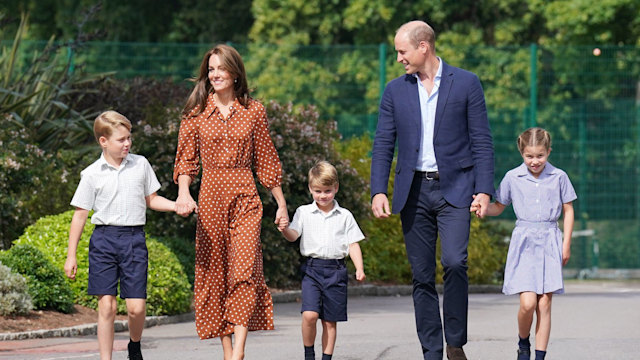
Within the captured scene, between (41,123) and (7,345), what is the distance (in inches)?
236

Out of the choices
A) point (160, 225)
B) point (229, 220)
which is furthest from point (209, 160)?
point (160, 225)

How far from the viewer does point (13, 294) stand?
10242mm

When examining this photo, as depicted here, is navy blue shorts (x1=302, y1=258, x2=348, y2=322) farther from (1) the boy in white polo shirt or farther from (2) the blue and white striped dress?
(2) the blue and white striped dress

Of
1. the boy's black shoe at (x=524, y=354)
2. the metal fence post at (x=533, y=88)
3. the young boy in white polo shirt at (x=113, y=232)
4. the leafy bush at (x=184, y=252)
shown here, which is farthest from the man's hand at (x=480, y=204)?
the metal fence post at (x=533, y=88)

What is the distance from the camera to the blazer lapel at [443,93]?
7375 millimetres

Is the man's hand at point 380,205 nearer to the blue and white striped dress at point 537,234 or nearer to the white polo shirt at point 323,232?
A: the white polo shirt at point 323,232

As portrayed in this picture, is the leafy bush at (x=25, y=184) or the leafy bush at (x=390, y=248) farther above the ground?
the leafy bush at (x=25, y=184)

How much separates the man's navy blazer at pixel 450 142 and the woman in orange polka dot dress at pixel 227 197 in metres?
0.73

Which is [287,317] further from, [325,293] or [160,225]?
[325,293]

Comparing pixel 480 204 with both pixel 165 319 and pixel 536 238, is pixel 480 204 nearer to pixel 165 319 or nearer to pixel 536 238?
pixel 536 238

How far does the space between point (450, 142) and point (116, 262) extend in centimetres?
212

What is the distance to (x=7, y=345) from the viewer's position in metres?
9.54

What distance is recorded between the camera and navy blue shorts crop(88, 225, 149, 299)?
7.36 metres

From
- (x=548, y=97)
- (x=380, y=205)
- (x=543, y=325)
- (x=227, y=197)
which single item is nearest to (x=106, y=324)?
(x=227, y=197)
